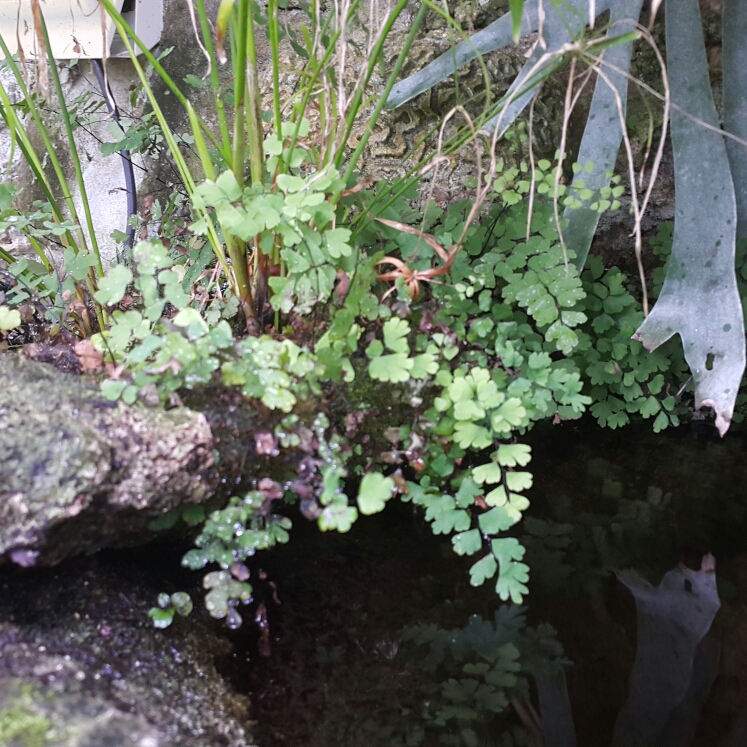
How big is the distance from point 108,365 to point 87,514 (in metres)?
0.26

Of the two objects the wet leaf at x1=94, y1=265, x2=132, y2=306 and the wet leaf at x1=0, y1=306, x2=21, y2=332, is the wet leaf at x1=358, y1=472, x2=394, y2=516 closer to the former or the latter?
the wet leaf at x1=94, y1=265, x2=132, y2=306

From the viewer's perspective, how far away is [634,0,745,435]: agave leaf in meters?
1.12

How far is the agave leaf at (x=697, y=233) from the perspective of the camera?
112 centimetres

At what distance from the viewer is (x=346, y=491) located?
1034mm

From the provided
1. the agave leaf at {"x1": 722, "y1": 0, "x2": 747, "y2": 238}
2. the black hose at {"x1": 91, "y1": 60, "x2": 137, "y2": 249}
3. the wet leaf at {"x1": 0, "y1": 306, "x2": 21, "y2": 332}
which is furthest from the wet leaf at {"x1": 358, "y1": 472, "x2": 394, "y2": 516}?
the black hose at {"x1": 91, "y1": 60, "x2": 137, "y2": 249}

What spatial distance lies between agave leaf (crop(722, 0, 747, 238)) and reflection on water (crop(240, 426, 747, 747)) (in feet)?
2.27

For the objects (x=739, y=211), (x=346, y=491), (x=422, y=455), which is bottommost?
(x=346, y=491)

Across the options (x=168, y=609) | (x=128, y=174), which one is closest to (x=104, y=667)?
(x=168, y=609)

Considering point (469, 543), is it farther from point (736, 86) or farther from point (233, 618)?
point (736, 86)

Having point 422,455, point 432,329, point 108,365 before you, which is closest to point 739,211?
point 432,329

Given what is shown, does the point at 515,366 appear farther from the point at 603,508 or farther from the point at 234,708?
the point at 234,708

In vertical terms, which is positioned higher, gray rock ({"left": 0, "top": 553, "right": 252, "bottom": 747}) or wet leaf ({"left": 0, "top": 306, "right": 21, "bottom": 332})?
wet leaf ({"left": 0, "top": 306, "right": 21, "bottom": 332})

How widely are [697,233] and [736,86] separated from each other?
35cm

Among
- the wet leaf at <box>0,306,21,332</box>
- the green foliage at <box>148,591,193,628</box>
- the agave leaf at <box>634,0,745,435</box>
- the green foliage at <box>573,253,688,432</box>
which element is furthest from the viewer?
the green foliage at <box>573,253,688,432</box>
